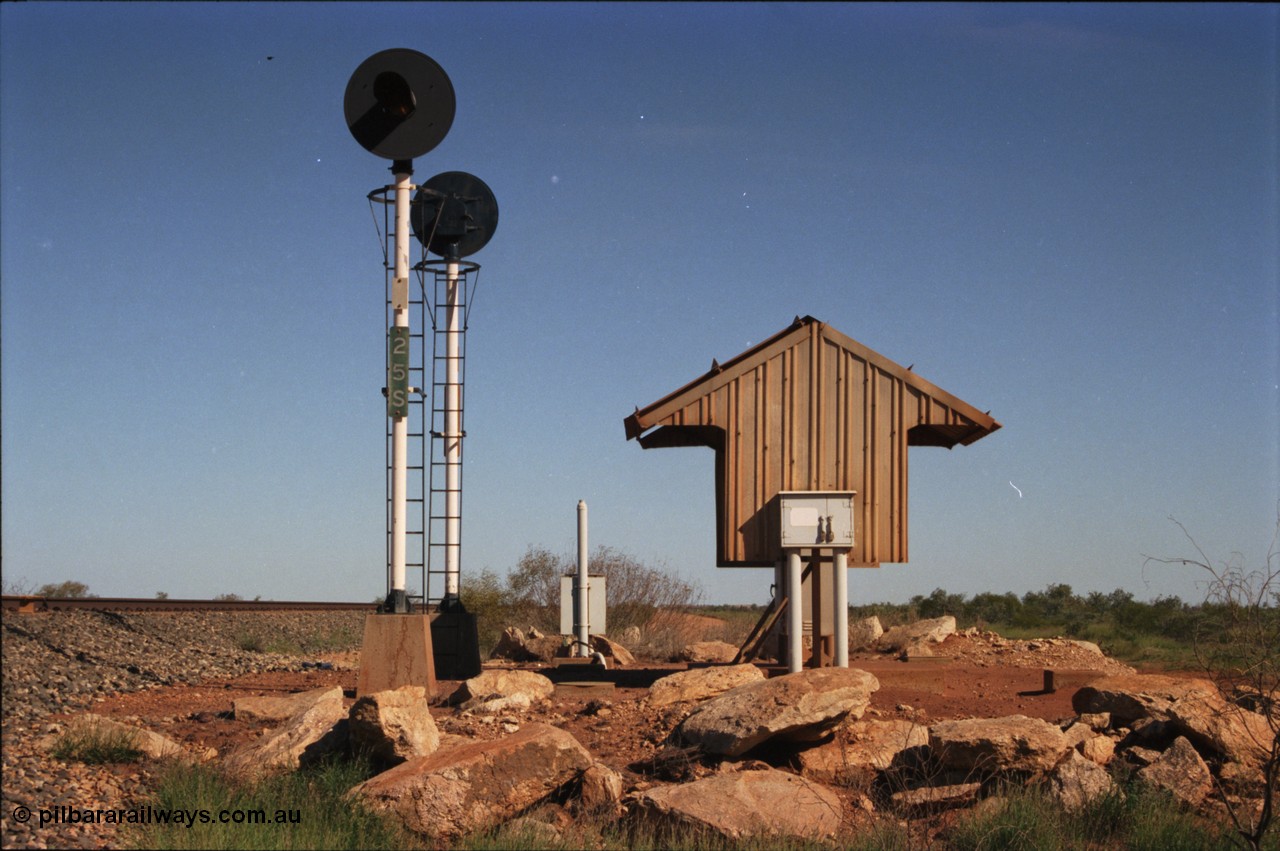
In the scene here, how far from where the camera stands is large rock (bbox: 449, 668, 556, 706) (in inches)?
561

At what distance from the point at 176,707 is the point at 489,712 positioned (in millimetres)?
3637

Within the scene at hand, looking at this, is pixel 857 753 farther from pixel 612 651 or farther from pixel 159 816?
pixel 612 651

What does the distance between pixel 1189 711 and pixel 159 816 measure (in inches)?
376

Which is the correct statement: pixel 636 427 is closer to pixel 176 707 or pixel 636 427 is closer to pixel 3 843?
pixel 176 707

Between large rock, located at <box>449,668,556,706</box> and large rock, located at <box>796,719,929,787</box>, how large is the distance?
11.7 feet

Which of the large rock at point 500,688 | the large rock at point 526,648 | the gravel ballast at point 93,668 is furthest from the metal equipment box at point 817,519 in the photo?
the gravel ballast at point 93,668

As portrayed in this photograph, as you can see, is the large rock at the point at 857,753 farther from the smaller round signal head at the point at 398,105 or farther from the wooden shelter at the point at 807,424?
the smaller round signal head at the point at 398,105

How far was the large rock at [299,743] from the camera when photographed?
36.9 feet

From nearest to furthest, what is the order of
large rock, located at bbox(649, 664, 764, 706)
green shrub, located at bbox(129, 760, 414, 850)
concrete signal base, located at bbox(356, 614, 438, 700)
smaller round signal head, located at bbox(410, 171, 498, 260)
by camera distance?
green shrub, located at bbox(129, 760, 414, 850)
large rock, located at bbox(649, 664, 764, 706)
concrete signal base, located at bbox(356, 614, 438, 700)
smaller round signal head, located at bbox(410, 171, 498, 260)

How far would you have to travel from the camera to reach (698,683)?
14.4m

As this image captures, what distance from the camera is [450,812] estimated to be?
10.1m

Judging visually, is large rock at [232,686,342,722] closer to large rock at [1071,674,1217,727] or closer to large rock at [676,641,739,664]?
large rock at [1071,674,1217,727]

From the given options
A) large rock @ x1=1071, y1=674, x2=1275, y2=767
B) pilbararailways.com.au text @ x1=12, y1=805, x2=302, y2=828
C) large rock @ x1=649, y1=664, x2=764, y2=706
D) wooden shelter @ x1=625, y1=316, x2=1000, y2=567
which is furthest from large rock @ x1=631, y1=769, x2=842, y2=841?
wooden shelter @ x1=625, y1=316, x2=1000, y2=567

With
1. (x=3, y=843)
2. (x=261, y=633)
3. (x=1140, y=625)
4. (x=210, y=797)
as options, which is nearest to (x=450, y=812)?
(x=210, y=797)
